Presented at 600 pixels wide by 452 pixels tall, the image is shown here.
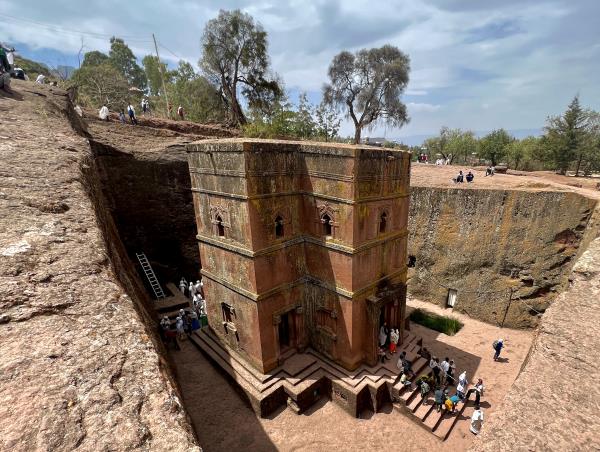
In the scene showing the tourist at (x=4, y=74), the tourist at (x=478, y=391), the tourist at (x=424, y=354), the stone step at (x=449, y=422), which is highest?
the tourist at (x=4, y=74)

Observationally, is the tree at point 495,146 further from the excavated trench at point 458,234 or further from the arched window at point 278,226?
the arched window at point 278,226

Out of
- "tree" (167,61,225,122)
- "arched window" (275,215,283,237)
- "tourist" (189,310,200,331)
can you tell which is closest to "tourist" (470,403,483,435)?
"arched window" (275,215,283,237)

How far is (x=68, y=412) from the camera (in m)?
1.94

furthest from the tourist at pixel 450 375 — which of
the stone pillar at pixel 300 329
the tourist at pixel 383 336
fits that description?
the stone pillar at pixel 300 329

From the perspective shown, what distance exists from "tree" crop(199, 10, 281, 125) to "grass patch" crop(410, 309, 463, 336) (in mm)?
21170

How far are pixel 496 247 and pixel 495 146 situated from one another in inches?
1225

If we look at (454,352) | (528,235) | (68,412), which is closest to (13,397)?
(68,412)

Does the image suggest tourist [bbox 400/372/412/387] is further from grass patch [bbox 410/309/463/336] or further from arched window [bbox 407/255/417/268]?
arched window [bbox 407/255/417/268]

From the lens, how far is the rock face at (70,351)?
1.86m

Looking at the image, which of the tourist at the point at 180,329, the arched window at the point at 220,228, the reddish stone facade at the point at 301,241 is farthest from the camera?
the tourist at the point at 180,329

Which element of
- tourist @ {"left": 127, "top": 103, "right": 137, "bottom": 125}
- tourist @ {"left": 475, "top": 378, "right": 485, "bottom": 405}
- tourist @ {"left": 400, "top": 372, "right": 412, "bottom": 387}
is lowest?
tourist @ {"left": 475, "top": 378, "right": 485, "bottom": 405}

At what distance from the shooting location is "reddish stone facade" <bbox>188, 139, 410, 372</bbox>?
9680 millimetres

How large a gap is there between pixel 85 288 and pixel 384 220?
936 cm

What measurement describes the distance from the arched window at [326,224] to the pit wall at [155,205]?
10825 millimetres
